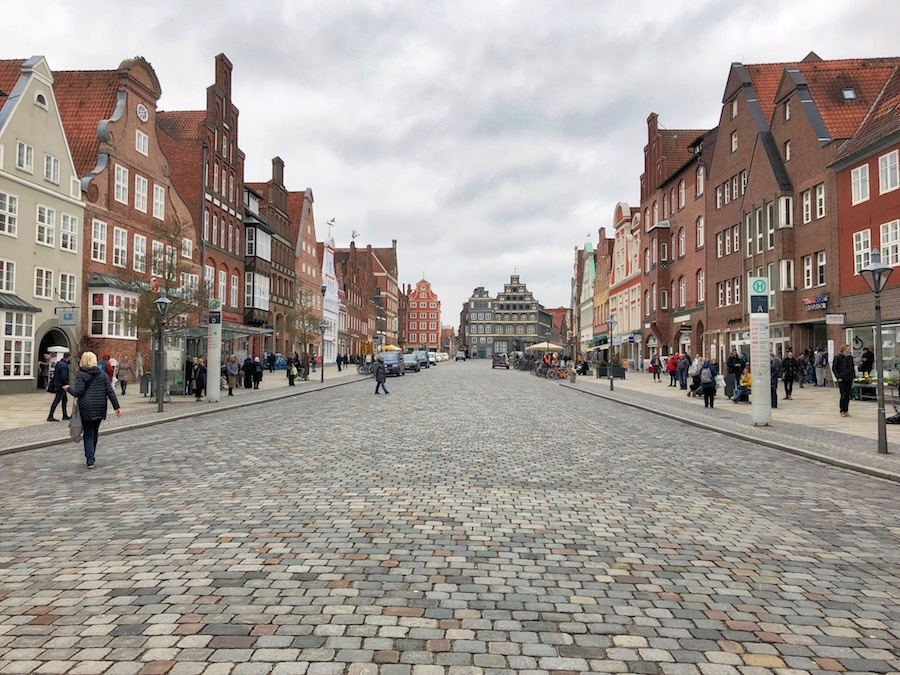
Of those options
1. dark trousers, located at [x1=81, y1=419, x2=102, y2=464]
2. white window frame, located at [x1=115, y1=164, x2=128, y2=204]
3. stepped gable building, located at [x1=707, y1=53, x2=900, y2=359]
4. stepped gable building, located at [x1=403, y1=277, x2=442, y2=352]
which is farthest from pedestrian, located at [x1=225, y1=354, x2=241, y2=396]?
stepped gable building, located at [x1=403, y1=277, x2=442, y2=352]

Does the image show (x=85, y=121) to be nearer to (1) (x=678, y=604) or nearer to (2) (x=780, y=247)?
(2) (x=780, y=247)

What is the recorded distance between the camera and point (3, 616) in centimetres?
429

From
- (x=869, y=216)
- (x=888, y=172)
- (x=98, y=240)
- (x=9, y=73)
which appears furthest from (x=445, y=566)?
(x=9, y=73)

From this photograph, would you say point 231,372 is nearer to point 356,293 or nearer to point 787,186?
point 787,186

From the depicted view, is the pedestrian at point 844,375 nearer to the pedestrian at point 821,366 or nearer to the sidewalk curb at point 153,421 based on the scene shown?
the pedestrian at point 821,366

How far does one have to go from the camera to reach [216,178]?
4647 centimetres

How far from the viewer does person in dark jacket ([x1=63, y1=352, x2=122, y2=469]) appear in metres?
10.5

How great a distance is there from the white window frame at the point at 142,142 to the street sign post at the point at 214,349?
17.2 m

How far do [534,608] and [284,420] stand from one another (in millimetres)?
14333

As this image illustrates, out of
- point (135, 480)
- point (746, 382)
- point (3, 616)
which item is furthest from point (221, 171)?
point (3, 616)

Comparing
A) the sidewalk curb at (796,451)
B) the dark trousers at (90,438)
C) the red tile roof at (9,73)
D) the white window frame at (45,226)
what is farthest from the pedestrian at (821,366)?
the red tile roof at (9,73)

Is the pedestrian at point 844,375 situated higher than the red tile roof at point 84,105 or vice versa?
the red tile roof at point 84,105

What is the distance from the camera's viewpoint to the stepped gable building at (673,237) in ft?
160

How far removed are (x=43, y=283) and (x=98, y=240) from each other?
4.48 m
